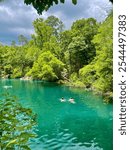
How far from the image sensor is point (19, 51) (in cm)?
6888

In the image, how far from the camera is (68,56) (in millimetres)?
48594

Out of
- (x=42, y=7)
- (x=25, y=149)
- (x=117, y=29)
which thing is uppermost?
(x=42, y=7)

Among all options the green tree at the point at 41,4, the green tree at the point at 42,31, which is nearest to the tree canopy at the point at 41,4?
the green tree at the point at 41,4

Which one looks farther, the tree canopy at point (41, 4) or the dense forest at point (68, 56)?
the dense forest at point (68, 56)

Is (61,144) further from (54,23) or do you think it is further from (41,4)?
(54,23)

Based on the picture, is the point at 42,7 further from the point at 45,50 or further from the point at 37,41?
the point at 37,41

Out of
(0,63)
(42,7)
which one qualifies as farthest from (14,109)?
(0,63)

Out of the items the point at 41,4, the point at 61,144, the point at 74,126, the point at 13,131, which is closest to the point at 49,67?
the point at 74,126

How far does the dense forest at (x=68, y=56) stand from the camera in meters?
27.7

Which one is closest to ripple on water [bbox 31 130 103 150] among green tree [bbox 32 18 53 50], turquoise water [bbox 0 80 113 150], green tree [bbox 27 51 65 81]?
turquoise water [bbox 0 80 113 150]

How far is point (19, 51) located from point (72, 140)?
2222 inches

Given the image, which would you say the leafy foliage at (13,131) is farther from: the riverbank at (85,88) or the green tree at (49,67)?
the green tree at (49,67)

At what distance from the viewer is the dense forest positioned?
27.7 metres

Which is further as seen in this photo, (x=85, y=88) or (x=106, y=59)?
(x=85, y=88)
